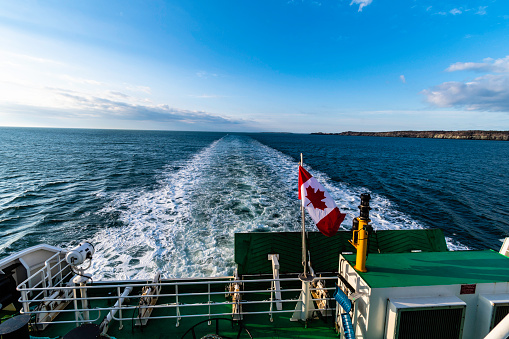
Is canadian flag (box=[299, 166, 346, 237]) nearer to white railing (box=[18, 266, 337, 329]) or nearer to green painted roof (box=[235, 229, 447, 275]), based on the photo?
white railing (box=[18, 266, 337, 329])

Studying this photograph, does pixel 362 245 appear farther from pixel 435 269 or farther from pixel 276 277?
pixel 276 277

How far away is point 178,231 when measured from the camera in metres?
15.5

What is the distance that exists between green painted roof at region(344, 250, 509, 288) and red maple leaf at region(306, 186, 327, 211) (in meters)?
1.40

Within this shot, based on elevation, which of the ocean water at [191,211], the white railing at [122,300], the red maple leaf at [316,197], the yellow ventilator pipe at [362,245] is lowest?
the ocean water at [191,211]

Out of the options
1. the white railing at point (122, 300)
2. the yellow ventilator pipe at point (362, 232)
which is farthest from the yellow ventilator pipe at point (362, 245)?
the white railing at point (122, 300)

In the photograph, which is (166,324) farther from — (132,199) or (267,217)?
(132,199)

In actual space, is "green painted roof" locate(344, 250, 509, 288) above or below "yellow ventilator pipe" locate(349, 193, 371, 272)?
below

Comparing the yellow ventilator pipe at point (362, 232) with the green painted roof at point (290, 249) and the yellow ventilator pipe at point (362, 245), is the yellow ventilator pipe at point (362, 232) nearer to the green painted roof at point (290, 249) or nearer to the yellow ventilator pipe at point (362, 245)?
the yellow ventilator pipe at point (362, 245)

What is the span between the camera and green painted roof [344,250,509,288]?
468 centimetres

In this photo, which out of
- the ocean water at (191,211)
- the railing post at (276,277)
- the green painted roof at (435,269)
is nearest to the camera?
the green painted roof at (435,269)

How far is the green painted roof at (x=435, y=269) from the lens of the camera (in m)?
4.68

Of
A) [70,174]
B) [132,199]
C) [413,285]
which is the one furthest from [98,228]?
[70,174]

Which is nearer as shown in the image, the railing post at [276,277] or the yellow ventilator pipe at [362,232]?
the yellow ventilator pipe at [362,232]

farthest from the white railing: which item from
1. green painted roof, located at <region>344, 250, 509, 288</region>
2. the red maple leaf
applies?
the red maple leaf
